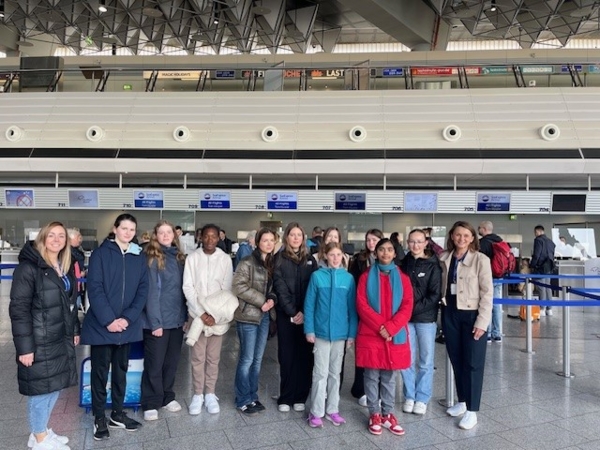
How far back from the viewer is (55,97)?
561 inches

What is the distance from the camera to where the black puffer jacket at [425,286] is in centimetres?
424

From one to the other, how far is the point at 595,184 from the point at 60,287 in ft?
42.6

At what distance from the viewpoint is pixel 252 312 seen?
420 centimetres

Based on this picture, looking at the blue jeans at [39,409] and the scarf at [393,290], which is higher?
the scarf at [393,290]

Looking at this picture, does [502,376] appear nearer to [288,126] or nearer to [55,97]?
[288,126]

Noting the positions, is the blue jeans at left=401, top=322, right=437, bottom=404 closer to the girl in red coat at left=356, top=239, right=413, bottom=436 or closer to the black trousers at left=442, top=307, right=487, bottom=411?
the black trousers at left=442, top=307, right=487, bottom=411

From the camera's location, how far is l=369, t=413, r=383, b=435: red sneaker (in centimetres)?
381

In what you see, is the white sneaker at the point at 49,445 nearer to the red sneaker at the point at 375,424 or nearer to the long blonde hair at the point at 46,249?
the long blonde hair at the point at 46,249

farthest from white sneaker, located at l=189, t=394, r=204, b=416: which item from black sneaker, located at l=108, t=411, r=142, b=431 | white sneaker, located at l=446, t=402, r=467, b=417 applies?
white sneaker, located at l=446, t=402, r=467, b=417

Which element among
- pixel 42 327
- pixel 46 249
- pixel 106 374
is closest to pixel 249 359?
pixel 106 374

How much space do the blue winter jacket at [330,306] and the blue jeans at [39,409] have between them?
2094 mm

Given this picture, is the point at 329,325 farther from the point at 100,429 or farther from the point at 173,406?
the point at 100,429

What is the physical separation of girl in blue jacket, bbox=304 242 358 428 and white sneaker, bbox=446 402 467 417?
3.50 feet

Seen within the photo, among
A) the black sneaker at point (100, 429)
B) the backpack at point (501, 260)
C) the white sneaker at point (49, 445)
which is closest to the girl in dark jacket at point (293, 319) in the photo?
the black sneaker at point (100, 429)
